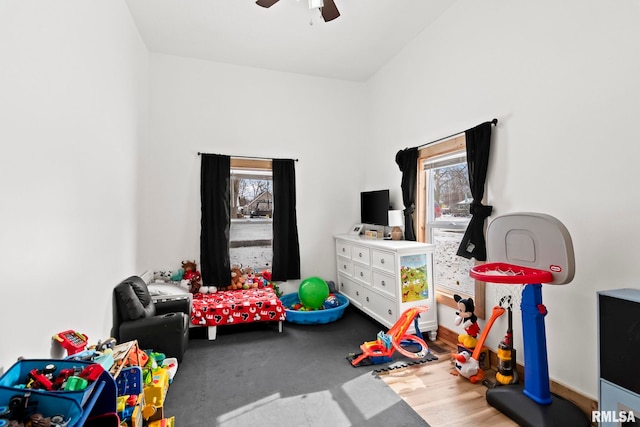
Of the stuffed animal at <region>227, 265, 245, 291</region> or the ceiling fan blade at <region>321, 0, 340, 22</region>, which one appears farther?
the stuffed animal at <region>227, 265, 245, 291</region>

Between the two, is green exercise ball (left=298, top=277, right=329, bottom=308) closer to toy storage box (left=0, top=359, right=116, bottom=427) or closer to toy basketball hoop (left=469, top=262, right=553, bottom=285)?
toy basketball hoop (left=469, top=262, right=553, bottom=285)

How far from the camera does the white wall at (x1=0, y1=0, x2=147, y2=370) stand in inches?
51.1

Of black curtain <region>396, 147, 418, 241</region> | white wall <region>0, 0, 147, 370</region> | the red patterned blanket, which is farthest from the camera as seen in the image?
black curtain <region>396, 147, 418, 241</region>

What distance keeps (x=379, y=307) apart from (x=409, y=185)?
142cm

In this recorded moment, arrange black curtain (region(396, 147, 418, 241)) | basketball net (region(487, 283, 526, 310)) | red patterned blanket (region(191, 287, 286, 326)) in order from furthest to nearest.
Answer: black curtain (region(396, 147, 418, 241)), red patterned blanket (region(191, 287, 286, 326)), basketball net (region(487, 283, 526, 310))

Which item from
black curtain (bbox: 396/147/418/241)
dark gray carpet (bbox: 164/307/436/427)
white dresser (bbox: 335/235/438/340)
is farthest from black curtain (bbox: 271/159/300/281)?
black curtain (bbox: 396/147/418/241)

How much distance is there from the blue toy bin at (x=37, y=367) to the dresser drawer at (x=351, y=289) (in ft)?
9.71

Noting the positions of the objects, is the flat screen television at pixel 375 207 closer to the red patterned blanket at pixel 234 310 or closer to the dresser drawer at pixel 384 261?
the dresser drawer at pixel 384 261

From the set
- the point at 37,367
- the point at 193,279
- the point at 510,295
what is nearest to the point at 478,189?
the point at 510,295

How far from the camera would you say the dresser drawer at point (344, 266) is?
409 cm

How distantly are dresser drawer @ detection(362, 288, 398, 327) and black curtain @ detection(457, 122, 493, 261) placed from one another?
92 cm

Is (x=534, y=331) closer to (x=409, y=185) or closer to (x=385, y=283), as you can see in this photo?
(x=385, y=283)

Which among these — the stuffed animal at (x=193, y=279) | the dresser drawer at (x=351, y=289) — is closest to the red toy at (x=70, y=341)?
the stuffed animal at (x=193, y=279)

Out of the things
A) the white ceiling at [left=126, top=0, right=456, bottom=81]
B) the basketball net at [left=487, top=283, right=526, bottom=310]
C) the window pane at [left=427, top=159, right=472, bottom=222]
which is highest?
the white ceiling at [left=126, top=0, right=456, bottom=81]
